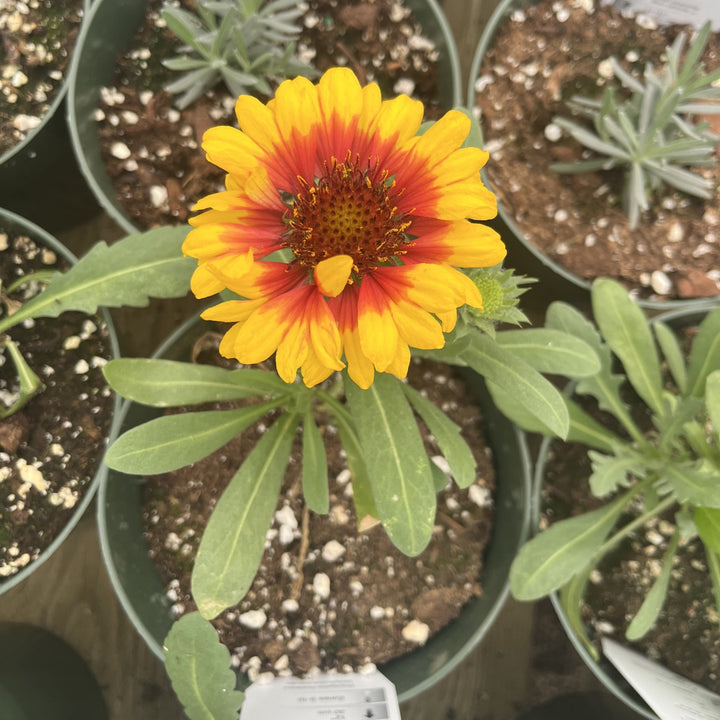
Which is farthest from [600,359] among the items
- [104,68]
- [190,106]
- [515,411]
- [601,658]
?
[104,68]

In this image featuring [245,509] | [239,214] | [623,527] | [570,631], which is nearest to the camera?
[239,214]

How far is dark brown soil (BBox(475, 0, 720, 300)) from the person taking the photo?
124 centimetres

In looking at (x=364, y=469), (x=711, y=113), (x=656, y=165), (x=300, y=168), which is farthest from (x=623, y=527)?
(x=300, y=168)

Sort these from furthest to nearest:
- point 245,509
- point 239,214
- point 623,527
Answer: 1. point 623,527
2. point 245,509
3. point 239,214

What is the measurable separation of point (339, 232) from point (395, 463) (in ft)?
0.95

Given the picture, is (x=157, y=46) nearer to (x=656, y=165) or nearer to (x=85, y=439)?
(x=85, y=439)

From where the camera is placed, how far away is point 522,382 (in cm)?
78

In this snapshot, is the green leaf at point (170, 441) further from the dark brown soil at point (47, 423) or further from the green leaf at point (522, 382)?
the green leaf at point (522, 382)

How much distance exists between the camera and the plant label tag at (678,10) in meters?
1.20

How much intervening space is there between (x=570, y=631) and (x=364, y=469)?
1.51ft

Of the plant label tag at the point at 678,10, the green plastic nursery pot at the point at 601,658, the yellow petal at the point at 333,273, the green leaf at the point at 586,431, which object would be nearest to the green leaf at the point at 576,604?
the green plastic nursery pot at the point at 601,658

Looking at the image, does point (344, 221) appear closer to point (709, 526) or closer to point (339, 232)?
point (339, 232)

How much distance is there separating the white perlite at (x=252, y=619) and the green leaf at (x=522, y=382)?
0.60 meters

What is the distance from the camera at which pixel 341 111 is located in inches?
26.2
